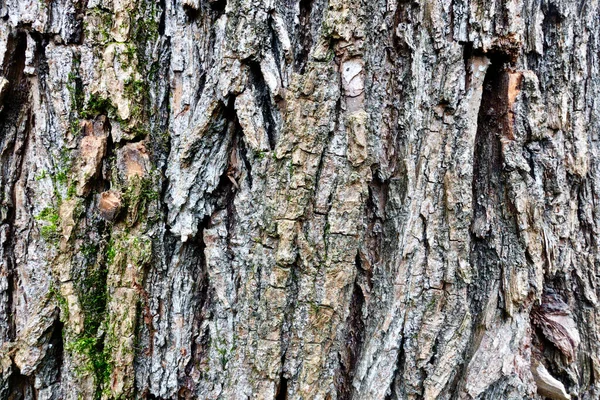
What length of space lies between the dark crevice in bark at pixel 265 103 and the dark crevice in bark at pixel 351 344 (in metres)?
0.50

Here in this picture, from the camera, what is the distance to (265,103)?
4.36 ft

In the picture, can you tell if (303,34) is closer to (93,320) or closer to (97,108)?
(97,108)

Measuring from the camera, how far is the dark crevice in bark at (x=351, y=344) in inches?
54.1

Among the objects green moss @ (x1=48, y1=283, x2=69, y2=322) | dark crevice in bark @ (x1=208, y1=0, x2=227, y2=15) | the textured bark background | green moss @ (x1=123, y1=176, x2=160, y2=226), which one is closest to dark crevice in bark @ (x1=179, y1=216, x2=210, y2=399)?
the textured bark background

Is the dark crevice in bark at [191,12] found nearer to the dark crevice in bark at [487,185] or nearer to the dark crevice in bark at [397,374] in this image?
the dark crevice in bark at [487,185]

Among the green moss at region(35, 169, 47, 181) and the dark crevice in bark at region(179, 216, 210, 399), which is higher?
the green moss at region(35, 169, 47, 181)

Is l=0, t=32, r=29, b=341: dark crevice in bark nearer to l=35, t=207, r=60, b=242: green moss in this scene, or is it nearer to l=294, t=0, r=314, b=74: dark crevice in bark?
l=35, t=207, r=60, b=242: green moss

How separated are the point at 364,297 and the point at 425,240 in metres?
0.28

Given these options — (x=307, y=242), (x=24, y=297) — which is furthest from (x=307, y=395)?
(x=24, y=297)

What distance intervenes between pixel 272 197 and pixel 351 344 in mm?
576

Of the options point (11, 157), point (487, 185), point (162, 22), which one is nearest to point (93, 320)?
point (11, 157)

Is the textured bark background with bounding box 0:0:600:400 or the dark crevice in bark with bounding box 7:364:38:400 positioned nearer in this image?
the textured bark background with bounding box 0:0:600:400

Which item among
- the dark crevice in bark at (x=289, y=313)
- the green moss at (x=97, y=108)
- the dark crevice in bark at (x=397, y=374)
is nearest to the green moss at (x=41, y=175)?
the green moss at (x=97, y=108)

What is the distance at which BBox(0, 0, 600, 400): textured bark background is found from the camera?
4.17ft
